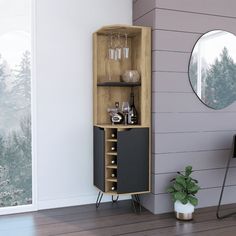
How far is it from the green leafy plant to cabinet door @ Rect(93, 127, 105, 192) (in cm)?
64

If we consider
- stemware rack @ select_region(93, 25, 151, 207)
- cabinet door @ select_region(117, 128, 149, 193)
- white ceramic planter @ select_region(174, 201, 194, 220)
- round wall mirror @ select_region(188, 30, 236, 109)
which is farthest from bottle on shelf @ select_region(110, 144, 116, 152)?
round wall mirror @ select_region(188, 30, 236, 109)

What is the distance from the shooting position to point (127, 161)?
2957 mm

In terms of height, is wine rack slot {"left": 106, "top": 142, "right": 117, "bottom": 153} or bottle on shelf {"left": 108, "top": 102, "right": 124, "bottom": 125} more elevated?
bottle on shelf {"left": 108, "top": 102, "right": 124, "bottom": 125}

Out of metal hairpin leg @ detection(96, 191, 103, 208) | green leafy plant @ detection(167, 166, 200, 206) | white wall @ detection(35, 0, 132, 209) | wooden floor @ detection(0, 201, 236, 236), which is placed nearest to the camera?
wooden floor @ detection(0, 201, 236, 236)

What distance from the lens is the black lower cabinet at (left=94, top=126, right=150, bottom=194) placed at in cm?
294

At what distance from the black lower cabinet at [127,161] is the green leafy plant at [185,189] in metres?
0.28

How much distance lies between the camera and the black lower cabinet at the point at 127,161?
294 cm

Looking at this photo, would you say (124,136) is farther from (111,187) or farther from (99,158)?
(111,187)

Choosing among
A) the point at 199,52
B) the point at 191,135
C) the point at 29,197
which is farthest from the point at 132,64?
the point at 29,197

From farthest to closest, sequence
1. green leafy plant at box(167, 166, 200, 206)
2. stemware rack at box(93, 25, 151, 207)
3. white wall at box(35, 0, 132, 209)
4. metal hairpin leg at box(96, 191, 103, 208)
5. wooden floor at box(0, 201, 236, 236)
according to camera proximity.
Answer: metal hairpin leg at box(96, 191, 103, 208)
white wall at box(35, 0, 132, 209)
stemware rack at box(93, 25, 151, 207)
green leafy plant at box(167, 166, 200, 206)
wooden floor at box(0, 201, 236, 236)

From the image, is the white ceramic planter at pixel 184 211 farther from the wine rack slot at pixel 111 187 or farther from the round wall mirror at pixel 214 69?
the round wall mirror at pixel 214 69

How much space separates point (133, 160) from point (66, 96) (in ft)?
3.03

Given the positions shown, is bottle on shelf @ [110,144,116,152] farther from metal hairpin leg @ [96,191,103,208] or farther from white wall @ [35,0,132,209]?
metal hairpin leg @ [96,191,103,208]

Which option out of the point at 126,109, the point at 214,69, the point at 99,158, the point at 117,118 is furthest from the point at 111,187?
the point at 214,69
